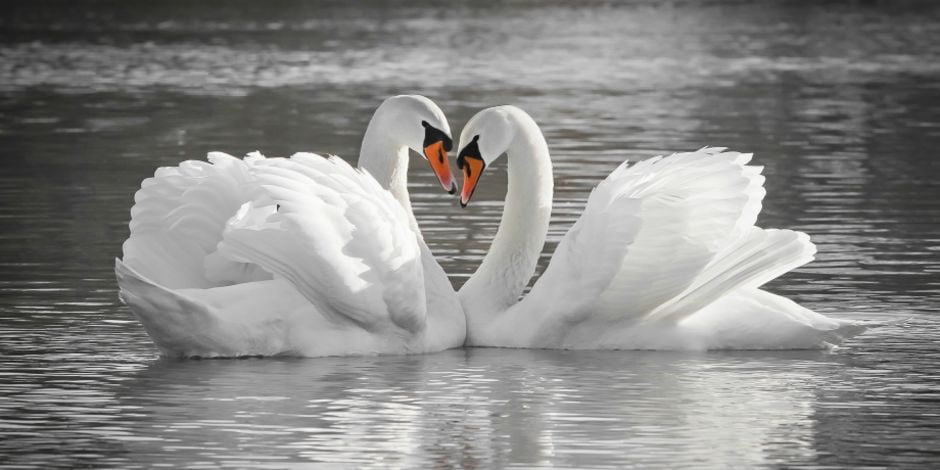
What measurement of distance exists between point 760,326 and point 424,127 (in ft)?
7.29

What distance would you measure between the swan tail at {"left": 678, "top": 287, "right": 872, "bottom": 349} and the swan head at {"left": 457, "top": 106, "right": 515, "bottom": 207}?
145 centimetres

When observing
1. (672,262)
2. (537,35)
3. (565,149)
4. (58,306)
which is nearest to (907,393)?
(672,262)

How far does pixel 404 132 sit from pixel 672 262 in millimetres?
1831

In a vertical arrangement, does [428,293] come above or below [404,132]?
below

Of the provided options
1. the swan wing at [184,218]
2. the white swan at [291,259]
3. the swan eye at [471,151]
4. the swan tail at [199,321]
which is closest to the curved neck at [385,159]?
the white swan at [291,259]

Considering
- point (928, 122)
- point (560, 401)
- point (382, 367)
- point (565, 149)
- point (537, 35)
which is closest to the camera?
point (560, 401)

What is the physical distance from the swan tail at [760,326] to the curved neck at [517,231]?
111cm

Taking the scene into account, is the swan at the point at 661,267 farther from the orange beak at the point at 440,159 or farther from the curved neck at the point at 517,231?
the orange beak at the point at 440,159

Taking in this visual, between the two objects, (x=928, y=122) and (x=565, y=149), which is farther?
(x=928, y=122)

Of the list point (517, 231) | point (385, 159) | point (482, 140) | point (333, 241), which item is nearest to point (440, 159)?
point (482, 140)

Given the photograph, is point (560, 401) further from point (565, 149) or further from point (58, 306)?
point (565, 149)

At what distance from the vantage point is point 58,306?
12492 millimetres

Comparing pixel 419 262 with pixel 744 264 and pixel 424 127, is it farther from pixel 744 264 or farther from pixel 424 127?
pixel 744 264

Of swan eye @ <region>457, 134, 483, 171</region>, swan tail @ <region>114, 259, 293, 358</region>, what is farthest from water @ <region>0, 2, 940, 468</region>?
swan eye @ <region>457, 134, 483, 171</region>
